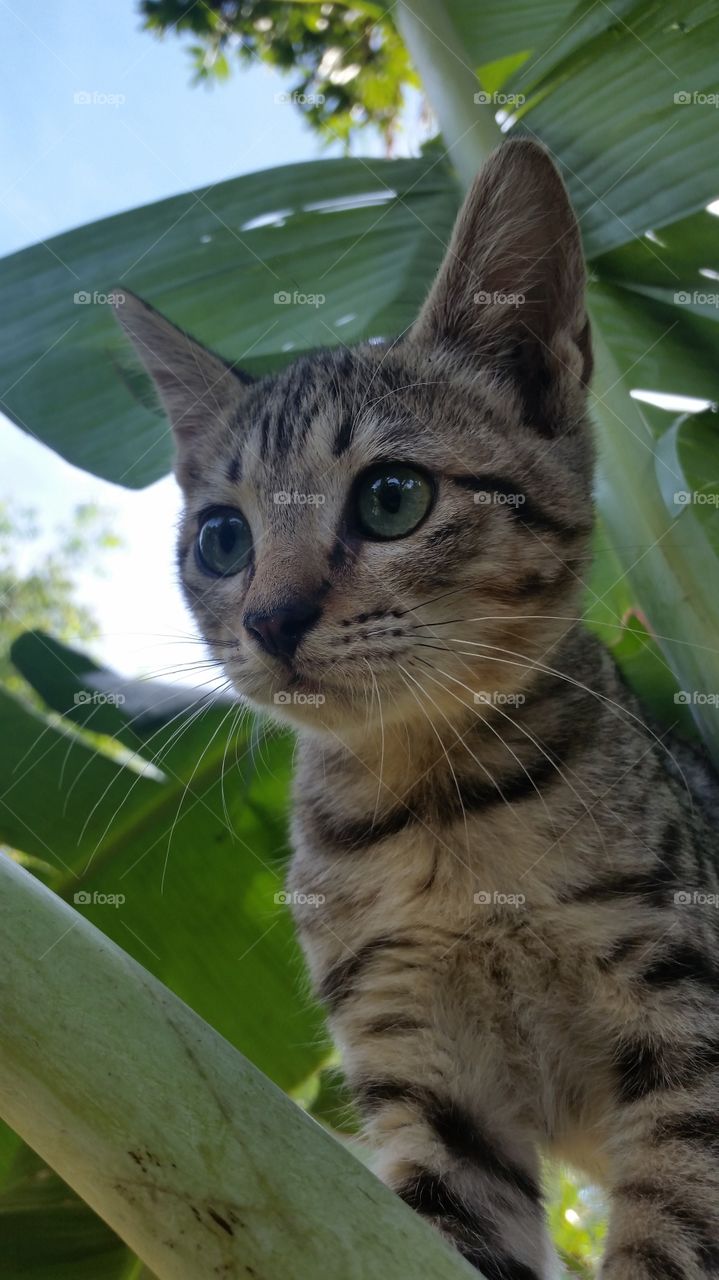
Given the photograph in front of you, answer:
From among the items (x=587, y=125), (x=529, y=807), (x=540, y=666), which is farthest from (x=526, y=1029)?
(x=587, y=125)

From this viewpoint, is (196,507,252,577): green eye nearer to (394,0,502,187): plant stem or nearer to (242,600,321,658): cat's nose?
(242,600,321,658): cat's nose

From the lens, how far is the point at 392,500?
876mm

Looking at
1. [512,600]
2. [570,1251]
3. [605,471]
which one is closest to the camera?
[512,600]

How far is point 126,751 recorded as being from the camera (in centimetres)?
109

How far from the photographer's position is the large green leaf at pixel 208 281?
1043mm

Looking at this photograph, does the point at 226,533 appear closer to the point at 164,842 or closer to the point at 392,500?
the point at 392,500

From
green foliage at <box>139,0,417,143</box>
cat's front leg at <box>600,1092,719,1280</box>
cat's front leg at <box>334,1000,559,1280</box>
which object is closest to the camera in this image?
cat's front leg at <box>600,1092,719,1280</box>

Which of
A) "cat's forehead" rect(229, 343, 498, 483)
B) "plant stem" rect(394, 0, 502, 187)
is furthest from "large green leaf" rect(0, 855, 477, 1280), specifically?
"plant stem" rect(394, 0, 502, 187)

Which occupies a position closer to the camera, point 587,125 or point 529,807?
point 529,807

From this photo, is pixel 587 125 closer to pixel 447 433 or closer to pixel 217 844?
pixel 447 433

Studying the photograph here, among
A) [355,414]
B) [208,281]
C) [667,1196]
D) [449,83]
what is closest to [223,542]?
[355,414]

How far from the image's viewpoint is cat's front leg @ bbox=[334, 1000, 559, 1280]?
853mm

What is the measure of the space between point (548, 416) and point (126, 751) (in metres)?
0.56

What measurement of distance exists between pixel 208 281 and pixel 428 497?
425mm
